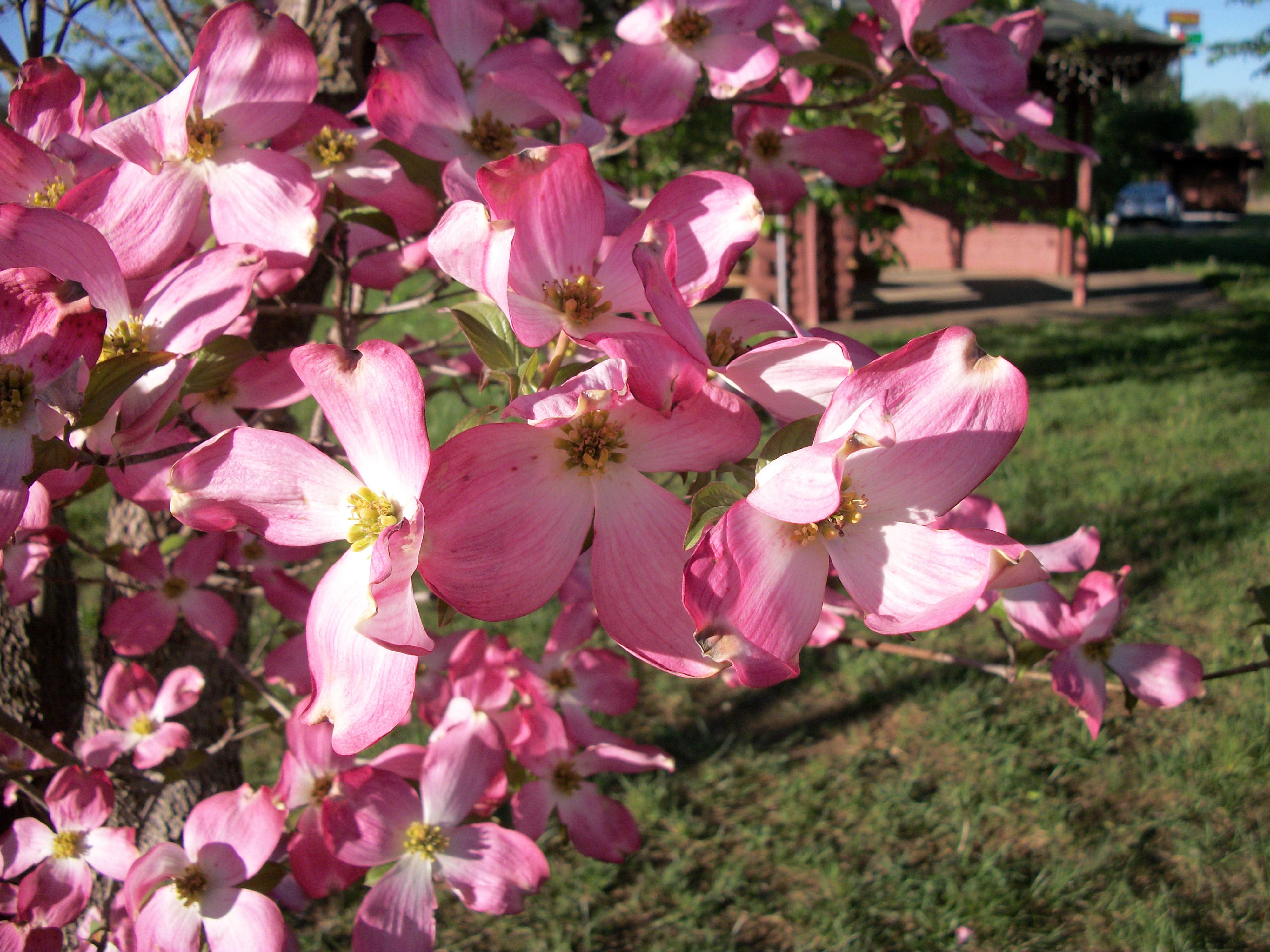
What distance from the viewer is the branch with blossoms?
40 cm

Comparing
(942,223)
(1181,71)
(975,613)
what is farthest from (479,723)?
(1181,71)

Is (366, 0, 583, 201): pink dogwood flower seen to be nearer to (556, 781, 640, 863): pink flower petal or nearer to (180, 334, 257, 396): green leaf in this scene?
(180, 334, 257, 396): green leaf

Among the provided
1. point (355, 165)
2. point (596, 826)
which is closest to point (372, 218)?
point (355, 165)

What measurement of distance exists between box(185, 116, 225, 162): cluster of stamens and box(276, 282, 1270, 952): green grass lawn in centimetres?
103

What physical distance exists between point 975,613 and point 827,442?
201 cm

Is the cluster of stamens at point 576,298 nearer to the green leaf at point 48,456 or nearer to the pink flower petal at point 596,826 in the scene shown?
the green leaf at point 48,456

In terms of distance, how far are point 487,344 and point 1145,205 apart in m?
22.7

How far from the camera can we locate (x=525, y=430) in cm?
40

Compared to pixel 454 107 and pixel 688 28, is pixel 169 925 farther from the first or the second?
pixel 688 28

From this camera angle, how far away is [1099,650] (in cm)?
84

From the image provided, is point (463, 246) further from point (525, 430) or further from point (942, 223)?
point (942, 223)

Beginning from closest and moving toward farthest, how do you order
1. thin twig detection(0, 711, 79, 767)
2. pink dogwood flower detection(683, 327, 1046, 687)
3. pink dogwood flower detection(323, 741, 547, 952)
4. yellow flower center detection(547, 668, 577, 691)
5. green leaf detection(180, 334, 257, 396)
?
pink dogwood flower detection(683, 327, 1046, 687)
green leaf detection(180, 334, 257, 396)
pink dogwood flower detection(323, 741, 547, 952)
thin twig detection(0, 711, 79, 767)
yellow flower center detection(547, 668, 577, 691)

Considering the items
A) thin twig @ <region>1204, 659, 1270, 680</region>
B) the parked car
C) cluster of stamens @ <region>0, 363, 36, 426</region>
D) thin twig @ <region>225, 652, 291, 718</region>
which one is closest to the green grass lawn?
thin twig @ <region>1204, 659, 1270, 680</region>

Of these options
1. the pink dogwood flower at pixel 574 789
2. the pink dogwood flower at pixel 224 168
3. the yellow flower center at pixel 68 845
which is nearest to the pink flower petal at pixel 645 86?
the pink dogwood flower at pixel 224 168
